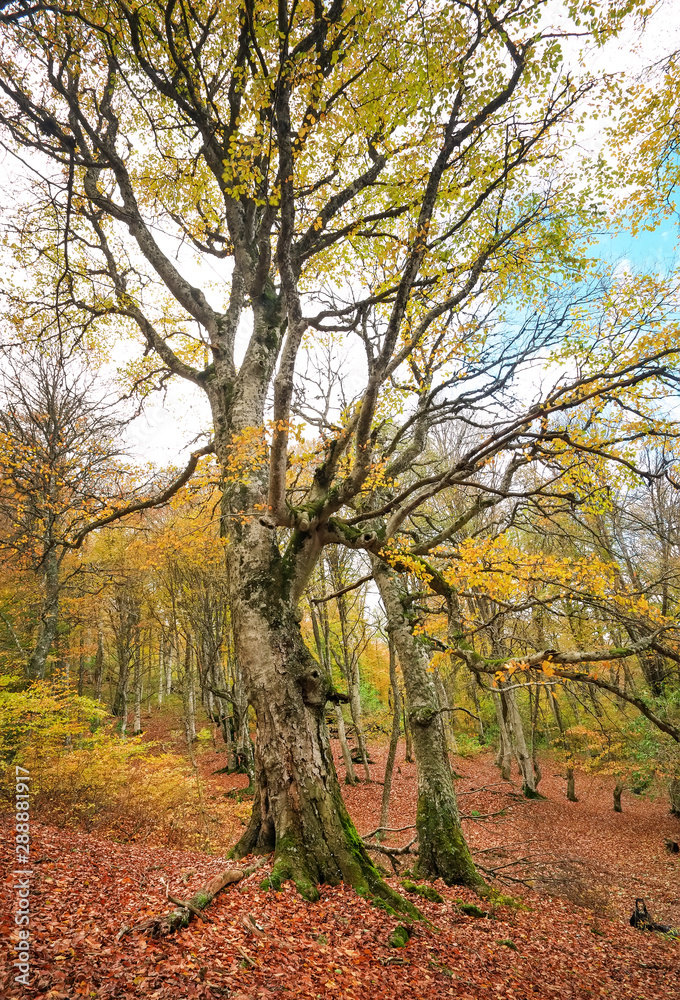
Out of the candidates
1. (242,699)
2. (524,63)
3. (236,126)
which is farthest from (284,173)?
(242,699)

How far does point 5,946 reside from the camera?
244 centimetres

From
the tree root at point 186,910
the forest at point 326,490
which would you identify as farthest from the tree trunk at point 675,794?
the tree root at point 186,910

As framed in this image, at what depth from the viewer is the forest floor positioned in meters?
2.55

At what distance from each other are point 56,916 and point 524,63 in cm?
769

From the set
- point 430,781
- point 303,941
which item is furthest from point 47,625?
point 303,941

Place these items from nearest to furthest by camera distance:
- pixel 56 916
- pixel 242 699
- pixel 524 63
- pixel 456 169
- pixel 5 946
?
pixel 5 946
pixel 56 916
pixel 524 63
pixel 456 169
pixel 242 699

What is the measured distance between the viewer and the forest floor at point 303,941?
2.55 metres

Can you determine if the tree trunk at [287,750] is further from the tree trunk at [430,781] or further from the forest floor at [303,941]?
the tree trunk at [430,781]

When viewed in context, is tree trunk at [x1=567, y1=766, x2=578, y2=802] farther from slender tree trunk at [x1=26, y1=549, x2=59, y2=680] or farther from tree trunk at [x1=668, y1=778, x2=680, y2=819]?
slender tree trunk at [x1=26, y1=549, x2=59, y2=680]

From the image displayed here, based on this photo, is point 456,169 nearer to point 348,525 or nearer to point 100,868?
point 348,525

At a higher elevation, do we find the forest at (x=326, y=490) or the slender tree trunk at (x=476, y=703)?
the forest at (x=326, y=490)

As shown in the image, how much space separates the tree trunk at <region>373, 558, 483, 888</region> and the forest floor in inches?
12.6

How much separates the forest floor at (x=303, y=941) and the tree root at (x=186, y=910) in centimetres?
6

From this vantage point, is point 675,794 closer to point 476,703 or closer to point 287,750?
point 476,703
